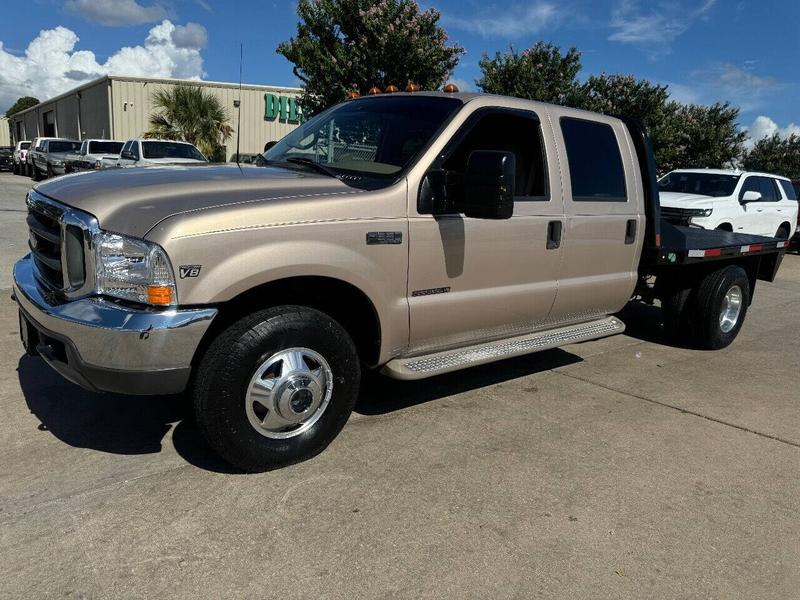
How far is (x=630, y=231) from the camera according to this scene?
190 inches

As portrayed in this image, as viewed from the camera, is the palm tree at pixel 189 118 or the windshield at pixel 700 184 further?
the palm tree at pixel 189 118

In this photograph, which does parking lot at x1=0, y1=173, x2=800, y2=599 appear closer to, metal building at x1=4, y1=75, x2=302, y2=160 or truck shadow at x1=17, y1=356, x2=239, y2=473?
truck shadow at x1=17, y1=356, x2=239, y2=473

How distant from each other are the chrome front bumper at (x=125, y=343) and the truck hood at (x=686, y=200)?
9.77 m

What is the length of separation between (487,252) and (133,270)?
197 centimetres

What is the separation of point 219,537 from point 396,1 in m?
15.1

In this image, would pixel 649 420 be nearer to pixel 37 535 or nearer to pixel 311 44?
pixel 37 535

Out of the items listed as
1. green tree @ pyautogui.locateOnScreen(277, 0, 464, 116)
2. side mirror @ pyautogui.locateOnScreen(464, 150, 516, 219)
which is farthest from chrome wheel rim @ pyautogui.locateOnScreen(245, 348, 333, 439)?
green tree @ pyautogui.locateOnScreen(277, 0, 464, 116)

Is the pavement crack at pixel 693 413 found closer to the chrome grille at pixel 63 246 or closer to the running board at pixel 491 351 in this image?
the running board at pixel 491 351

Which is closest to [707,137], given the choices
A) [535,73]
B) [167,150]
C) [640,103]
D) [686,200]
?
[640,103]

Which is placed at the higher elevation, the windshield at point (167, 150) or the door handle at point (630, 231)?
the windshield at point (167, 150)

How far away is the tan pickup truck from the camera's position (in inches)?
108

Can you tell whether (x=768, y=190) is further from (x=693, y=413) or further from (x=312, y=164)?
(x=312, y=164)

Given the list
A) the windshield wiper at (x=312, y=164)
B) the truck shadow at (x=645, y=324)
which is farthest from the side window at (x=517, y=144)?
the truck shadow at (x=645, y=324)

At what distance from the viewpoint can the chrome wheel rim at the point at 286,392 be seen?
3053 millimetres
